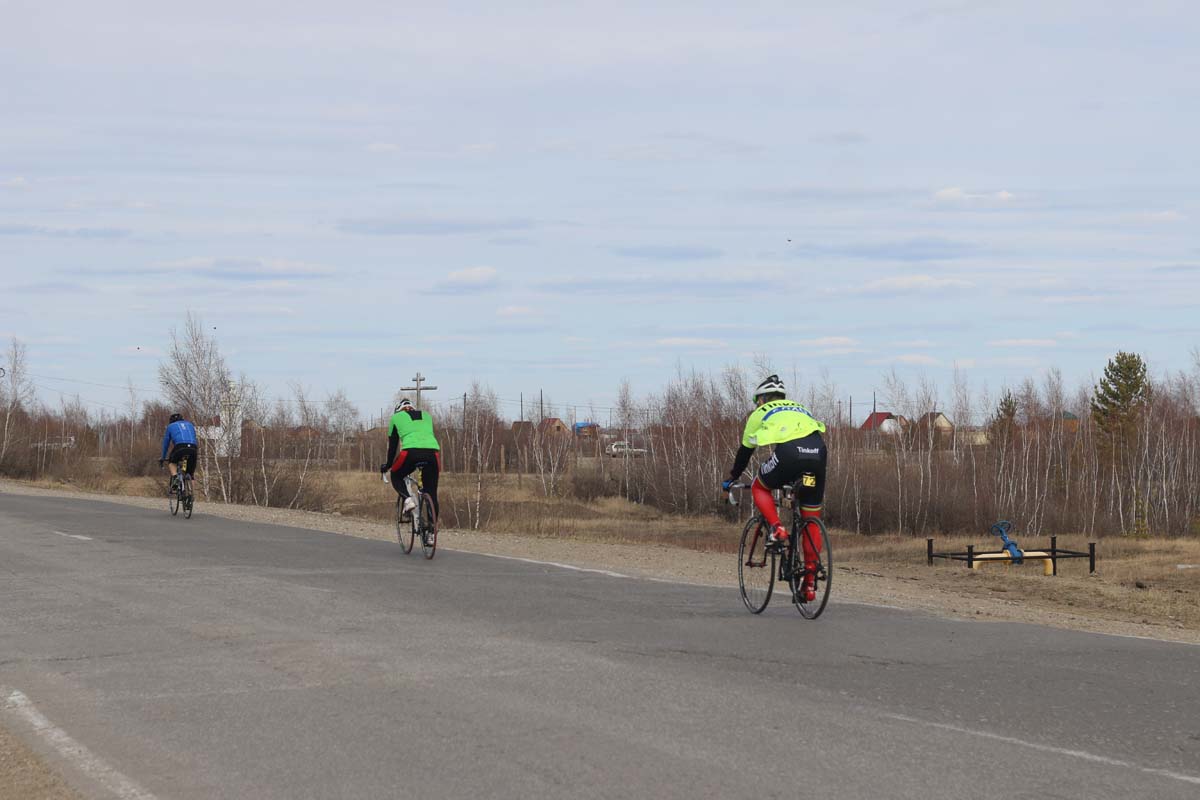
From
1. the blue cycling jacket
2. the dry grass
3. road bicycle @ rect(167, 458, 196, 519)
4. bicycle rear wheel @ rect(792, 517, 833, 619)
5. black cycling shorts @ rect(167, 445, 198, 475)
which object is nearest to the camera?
bicycle rear wheel @ rect(792, 517, 833, 619)

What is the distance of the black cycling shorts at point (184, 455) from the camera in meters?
23.2

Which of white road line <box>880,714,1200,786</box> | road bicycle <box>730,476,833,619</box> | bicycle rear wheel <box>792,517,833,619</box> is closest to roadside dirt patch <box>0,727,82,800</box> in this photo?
white road line <box>880,714,1200,786</box>

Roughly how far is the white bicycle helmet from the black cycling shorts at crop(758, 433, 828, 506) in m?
0.47

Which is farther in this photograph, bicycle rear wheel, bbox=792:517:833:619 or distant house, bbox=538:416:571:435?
distant house, bbox=538:416:571:435

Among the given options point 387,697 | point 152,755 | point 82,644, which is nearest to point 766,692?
point 387,697

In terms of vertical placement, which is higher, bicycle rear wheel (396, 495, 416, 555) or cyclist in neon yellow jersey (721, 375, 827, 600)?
cyclist in neon yellow jersey (721, 375, 827, 600)

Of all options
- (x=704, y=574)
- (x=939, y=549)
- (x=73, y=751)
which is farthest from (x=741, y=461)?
(x=939, y=549)

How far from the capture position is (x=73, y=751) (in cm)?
621

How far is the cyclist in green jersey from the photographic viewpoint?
52.4 ft

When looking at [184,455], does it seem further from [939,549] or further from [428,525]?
[939,549]

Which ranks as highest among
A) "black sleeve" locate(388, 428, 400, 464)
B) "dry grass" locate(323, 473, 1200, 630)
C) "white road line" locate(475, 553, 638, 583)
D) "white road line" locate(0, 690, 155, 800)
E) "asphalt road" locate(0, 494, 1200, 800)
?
"black sleeve" locate(388, 428, 400, 464)

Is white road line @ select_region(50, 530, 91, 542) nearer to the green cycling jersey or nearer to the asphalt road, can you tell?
the green cycling jersey

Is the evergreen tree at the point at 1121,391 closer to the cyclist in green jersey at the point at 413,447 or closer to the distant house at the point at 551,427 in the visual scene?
the distant house at the point at 551,427

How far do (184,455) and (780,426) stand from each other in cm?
1611
